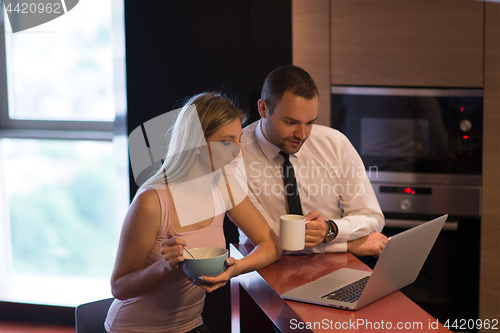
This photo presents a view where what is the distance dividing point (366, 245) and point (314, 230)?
0.28 metres

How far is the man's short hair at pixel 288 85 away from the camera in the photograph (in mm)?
1801

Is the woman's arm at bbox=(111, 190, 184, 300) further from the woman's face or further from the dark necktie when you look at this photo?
the dark necktie

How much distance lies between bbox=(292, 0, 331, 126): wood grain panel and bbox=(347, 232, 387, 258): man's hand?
1075 mm

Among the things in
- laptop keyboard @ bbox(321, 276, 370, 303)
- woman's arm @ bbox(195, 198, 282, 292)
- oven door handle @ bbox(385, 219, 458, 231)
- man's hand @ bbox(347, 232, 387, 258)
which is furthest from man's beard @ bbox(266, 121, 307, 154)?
oven door handle @ bbox(385, 219, 458, 231)

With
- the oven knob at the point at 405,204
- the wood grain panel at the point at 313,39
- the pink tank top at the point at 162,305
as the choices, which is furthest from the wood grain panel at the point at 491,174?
the pink tank top at the point at 162,305

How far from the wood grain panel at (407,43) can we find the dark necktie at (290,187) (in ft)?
3.01

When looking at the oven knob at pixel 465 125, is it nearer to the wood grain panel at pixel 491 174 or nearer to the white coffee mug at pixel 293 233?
the wood grain panel at pixel 491 174

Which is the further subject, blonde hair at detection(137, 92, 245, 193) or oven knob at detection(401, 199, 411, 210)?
oven knob at detection(401, 199, 411, 210)

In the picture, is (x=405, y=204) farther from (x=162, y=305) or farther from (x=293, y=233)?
(x=162, y=305)

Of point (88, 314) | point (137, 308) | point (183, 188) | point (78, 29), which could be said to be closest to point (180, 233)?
point (183, 188)

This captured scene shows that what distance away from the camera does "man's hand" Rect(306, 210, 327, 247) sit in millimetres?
1643

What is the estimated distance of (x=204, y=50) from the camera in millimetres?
2613

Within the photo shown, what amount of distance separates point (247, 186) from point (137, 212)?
0.64 m

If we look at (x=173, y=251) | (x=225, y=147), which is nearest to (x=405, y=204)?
(x=225, y=147)
